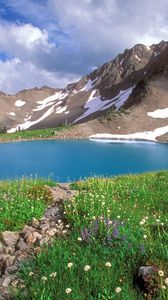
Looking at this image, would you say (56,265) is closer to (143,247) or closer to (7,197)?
(143,247)

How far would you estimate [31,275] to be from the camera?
7.93 metres

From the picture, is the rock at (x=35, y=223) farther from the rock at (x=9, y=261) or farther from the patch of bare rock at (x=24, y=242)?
the rock at (x=9, y=261)

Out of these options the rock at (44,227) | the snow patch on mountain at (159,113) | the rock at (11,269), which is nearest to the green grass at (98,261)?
the rock at (11,269)

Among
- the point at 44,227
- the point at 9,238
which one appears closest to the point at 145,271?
the point at 44,227

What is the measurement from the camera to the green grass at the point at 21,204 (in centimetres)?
1349

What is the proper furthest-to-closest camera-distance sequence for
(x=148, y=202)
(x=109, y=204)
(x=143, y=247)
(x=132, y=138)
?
1. (x=132, y=138)
2. (x=148, y=202)
3. (x=109, y=204)
4. (x=143, y=247)

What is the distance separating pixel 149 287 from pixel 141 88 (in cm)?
19610

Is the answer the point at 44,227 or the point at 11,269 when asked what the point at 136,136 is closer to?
the point at 44,227

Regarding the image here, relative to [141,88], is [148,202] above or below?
below

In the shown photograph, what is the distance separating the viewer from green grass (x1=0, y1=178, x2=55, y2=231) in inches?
531

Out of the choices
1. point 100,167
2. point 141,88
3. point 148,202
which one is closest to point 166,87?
A: point 141,88

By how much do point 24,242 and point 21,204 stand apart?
3.31 metres

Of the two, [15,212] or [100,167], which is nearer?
[15,212]

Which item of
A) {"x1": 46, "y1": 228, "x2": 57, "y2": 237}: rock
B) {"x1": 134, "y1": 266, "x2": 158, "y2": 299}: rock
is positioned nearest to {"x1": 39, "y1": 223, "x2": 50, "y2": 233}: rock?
{"x1": 46, "y1": 228, "x2": 57, "y2": 237}: rock
